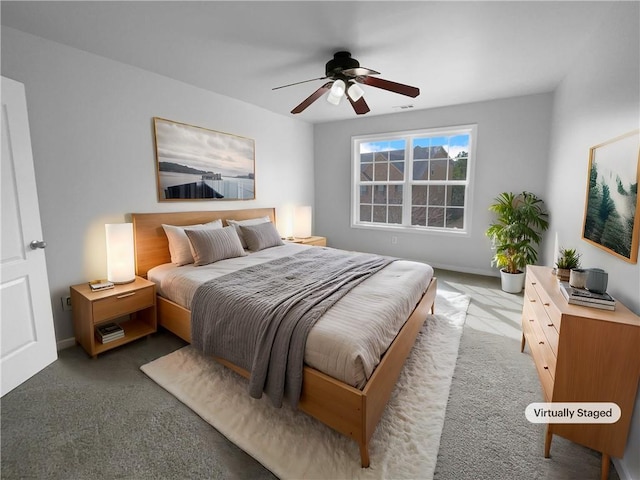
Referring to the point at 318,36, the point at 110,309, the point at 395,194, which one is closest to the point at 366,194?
the point at 395,194

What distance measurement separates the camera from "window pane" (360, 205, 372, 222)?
5457 mm

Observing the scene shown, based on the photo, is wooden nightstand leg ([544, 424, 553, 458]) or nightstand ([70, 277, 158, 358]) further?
nightstand ([70, 277, 158, 358])

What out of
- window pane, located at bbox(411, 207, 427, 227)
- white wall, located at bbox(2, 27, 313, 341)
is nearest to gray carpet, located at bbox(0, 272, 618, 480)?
white wall, located at bbox(2, 27, 313, 341)

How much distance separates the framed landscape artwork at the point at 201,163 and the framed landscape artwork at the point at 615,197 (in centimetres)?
370

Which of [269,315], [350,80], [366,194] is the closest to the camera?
[269,315]

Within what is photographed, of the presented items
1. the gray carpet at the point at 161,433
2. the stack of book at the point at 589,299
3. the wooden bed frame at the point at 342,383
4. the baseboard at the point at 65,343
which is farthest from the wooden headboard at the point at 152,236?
the stack of book at the point at 589,299

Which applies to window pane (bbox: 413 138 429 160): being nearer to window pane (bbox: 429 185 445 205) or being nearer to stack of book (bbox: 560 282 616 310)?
window pane (bbox: 429 185 445 205)

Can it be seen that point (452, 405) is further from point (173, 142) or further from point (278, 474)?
point (173, 142)

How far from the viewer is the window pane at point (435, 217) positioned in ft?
15.7

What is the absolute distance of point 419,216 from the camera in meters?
4.98

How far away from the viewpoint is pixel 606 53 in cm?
208

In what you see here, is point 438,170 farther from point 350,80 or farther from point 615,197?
point 615,197

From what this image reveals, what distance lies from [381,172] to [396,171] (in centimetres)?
27

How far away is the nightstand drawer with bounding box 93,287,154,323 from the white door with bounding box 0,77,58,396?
34 centimetres
